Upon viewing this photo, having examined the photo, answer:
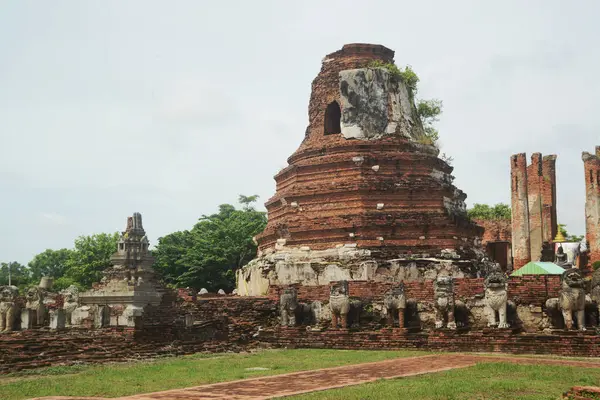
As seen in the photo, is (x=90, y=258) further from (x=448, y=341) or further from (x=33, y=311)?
(x=448, y=341)

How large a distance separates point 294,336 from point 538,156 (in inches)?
930

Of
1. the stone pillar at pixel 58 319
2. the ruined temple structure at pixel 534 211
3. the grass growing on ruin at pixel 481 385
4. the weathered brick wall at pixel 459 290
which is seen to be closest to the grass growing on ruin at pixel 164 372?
the grass growing on ruin at pixel 481 385

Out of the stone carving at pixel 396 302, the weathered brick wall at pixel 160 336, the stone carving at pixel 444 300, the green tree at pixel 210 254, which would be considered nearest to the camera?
the weathered brick wall at pixel 160 336

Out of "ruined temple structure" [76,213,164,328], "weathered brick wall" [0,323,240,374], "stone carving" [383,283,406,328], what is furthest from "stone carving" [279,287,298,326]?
"ruined temple structure" [76,213,164,328]

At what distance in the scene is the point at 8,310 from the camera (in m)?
18.1

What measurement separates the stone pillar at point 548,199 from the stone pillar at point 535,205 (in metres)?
0.19

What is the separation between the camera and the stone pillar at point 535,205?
36344 mm

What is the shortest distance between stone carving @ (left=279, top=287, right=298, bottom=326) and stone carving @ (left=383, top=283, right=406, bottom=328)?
2.26 metres

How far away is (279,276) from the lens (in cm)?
2056

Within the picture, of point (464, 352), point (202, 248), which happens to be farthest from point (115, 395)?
point (202, 248)

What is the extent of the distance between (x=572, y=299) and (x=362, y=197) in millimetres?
7742

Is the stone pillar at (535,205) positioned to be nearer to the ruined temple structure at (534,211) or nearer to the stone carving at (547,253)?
the ruined temple structure at (534,211)

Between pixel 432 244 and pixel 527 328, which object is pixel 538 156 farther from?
pixel 527 328

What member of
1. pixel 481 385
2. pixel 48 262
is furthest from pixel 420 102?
pixel 48 262
